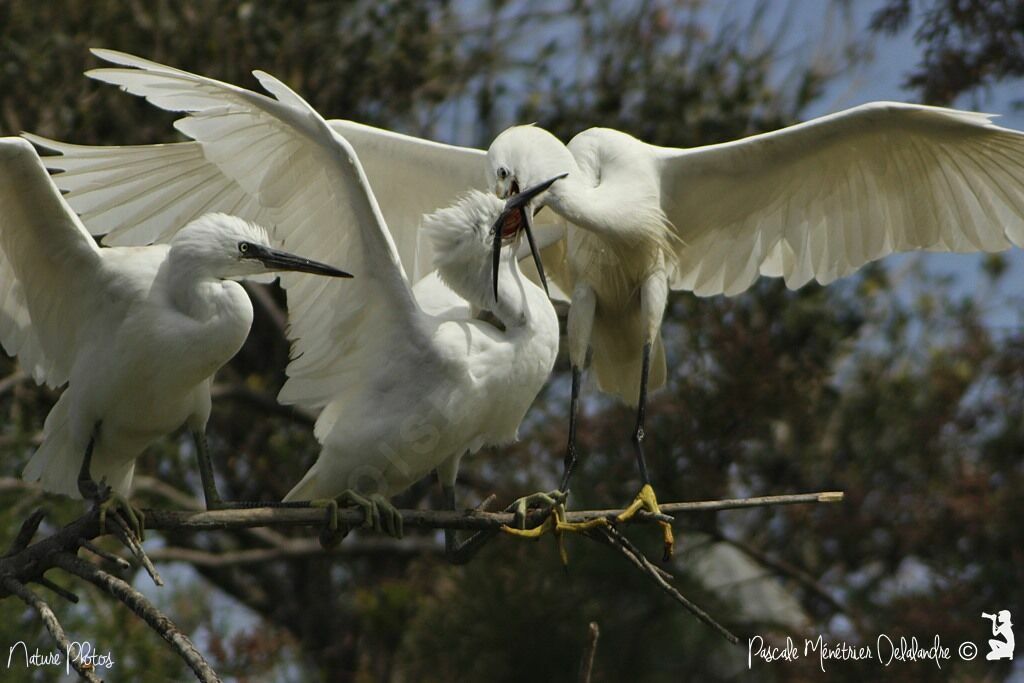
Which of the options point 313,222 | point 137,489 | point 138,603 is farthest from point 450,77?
point 138,603

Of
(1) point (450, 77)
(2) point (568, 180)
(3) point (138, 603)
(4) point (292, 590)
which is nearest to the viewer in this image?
(3) point (138, 603)

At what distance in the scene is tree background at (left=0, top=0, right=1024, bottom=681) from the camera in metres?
5.56

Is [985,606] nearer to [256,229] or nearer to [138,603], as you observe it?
[256,229]

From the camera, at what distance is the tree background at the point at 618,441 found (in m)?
5.56

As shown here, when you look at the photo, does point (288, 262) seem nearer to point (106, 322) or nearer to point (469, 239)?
point (469, 239)

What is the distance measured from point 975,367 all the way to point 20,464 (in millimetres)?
4210

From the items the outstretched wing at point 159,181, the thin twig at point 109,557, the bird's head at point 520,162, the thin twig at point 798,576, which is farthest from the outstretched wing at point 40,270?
the thin twig at point 798,576

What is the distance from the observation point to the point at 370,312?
335 cm

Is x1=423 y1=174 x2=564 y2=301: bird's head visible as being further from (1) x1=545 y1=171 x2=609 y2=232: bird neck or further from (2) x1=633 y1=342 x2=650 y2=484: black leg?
(2) x1=633 y1=342 x2=650 y2=484: black leg

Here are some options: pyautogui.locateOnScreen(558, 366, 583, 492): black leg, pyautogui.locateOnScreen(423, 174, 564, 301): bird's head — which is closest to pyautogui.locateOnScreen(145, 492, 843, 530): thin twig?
pyautogui.locateOnScreen(423, 174, 564, 301): bird's head

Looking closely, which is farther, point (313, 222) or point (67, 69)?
point (67, 69)

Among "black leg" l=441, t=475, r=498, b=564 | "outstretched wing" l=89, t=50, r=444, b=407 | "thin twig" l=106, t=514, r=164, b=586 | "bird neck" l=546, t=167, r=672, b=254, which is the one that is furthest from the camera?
"bird neck" l=546, t=167, r=672, b=254

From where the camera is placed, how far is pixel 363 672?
21.6ft

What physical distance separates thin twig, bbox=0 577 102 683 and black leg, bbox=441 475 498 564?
1.06 m
